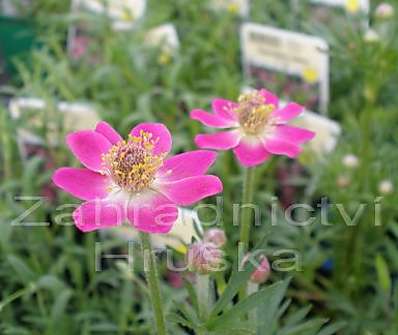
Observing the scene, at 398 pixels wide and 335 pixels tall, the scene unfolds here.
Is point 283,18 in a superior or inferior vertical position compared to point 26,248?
superior

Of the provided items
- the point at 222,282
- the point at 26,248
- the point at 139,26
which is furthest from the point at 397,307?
the point at 139,26

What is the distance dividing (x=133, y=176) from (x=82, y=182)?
52 millimetres

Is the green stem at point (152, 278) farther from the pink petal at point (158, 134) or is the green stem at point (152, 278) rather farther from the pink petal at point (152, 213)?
the pink petal at point (158, 134)

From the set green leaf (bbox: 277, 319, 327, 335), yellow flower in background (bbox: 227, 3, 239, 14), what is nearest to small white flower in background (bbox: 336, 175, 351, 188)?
green leaf (bbox: 277, 319, 327, 335)

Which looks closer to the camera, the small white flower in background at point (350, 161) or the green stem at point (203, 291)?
the green stem at point (203, 291)

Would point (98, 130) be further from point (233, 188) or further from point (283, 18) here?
point (283, 18)

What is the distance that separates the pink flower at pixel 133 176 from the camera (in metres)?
0.64

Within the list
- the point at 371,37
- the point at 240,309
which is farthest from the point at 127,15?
the point at 240,309

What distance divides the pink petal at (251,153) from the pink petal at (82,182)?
156 mm

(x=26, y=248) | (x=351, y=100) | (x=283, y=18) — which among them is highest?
(x=283, y=18)

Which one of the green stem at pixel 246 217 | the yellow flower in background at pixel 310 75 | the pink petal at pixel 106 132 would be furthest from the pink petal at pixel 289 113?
the yellow flower in background at pixel 310 75

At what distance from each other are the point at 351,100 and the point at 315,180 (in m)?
0.37

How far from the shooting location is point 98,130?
717mm

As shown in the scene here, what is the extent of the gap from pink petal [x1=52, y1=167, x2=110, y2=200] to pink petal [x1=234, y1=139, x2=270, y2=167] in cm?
16
